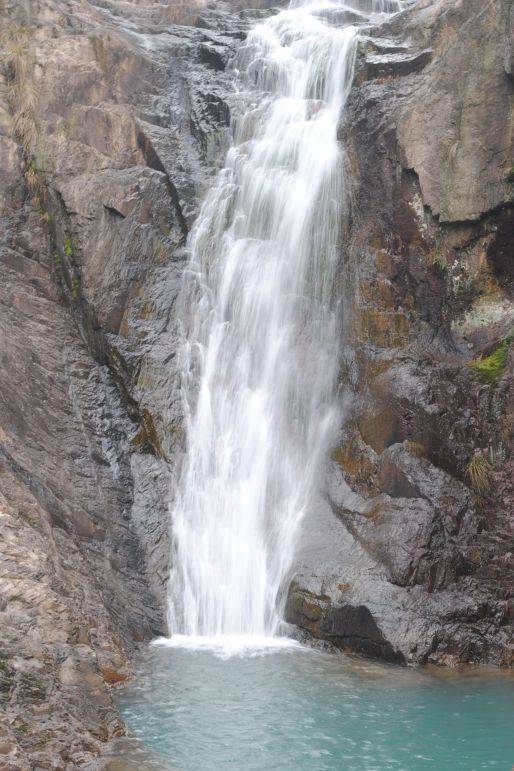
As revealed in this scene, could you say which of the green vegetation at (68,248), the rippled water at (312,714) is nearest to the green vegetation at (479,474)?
the rippled water at (312,714)

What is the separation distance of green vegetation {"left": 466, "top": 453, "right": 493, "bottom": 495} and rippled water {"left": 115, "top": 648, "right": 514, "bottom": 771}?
104 inches

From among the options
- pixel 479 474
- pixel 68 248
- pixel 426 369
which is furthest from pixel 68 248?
pixel 479 474

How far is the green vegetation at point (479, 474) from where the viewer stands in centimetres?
1091

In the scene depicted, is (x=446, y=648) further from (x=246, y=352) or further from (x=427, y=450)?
(x=246, y=352)

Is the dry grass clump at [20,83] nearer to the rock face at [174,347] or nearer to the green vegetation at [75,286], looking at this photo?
the rock face at [174,347]

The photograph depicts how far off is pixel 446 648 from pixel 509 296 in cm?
568

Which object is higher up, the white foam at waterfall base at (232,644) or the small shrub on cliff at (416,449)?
the small shrub on cliff at (416,449)

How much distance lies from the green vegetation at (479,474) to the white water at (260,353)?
7.76ft

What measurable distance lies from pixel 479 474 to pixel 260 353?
14.4ft

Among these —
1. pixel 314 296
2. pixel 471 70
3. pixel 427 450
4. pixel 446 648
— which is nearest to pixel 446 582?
pixel 446 648

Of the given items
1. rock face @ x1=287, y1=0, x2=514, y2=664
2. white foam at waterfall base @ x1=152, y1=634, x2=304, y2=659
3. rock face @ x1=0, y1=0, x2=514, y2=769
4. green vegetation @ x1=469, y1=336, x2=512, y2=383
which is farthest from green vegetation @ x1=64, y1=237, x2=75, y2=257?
green vegetation @ x1=469, y1=336, x2=512, y2=383

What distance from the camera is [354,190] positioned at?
13875 mm

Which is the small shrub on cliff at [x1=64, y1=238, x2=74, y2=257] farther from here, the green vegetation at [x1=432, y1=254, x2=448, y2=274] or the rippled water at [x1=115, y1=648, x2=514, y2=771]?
the rippled water at [x1=115, y1=648, x2=514, y2=771]

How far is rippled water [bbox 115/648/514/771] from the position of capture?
7.08 m
